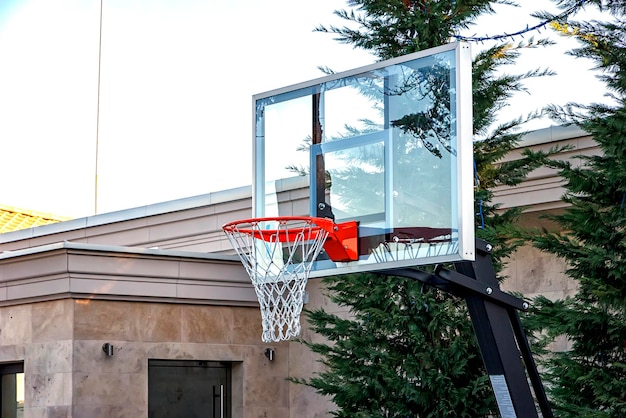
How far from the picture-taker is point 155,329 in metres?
11.2

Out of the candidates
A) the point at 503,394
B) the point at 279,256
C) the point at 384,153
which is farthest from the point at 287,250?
the point at 503,394

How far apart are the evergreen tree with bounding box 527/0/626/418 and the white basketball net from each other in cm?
179

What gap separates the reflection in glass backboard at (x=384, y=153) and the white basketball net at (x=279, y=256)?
0.46 feet

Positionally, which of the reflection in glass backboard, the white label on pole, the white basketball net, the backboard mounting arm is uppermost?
the reflection in glass backboard

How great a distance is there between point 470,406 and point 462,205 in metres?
3.15

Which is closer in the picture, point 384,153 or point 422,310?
point 384,153

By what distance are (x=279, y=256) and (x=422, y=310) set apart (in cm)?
212

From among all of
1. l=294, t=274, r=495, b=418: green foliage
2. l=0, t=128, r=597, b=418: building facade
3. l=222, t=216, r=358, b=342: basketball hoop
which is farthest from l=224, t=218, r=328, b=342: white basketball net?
l=294, t=274, r=495, b=418: green foliage

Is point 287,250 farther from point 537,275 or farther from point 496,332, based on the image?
point 537,275

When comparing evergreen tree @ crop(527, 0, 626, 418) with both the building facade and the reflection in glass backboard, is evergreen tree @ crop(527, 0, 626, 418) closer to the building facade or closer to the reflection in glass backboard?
the reflection in glass backboard

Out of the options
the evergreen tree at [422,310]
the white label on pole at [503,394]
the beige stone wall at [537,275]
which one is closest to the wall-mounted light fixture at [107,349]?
the evergreen tree at [422,310]

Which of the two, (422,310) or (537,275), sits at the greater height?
(537,275)

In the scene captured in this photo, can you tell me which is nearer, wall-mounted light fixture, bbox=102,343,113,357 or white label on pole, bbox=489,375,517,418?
white label on pole, bbox=489,375,517,418

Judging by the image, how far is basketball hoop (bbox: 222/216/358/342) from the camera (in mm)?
7008
